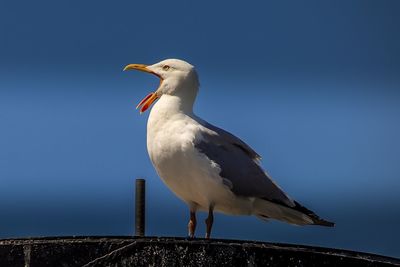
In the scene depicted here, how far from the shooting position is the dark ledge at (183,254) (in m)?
7.59

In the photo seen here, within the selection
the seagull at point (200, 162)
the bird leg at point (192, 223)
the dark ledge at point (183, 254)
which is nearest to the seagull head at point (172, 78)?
the seagull at point (200, 162)

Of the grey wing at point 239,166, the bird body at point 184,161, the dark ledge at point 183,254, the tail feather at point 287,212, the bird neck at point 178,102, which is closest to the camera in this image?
the dark ledge at point 183,254

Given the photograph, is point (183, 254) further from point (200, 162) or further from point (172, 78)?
point (172, 78)

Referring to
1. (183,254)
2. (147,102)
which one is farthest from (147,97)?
(183,254)

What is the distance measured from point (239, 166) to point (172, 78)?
1190 millimetres

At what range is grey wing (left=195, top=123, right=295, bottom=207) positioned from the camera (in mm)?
11594

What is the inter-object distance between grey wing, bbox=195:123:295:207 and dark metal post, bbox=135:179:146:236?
172 cm

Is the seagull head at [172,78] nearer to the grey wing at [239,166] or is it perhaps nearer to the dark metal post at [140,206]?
the grey wing at [239,166]

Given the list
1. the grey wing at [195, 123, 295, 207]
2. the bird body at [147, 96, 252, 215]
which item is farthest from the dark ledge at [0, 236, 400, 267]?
A: the grey wing at [195, 123, 295, 207]

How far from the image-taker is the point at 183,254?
24.9 ft

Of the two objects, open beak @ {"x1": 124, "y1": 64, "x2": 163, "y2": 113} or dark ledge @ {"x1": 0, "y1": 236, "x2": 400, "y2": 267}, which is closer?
dark ledge @ {"x1": 0, "y1": 236, "x2": 400, "y2": 267}

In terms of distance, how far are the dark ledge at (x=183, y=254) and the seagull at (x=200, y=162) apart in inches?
134

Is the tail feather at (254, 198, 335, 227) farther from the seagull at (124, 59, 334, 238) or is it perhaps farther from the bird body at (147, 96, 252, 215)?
the bird body at (147, 96, 252, 215)

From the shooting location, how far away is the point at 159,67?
12312 mm
